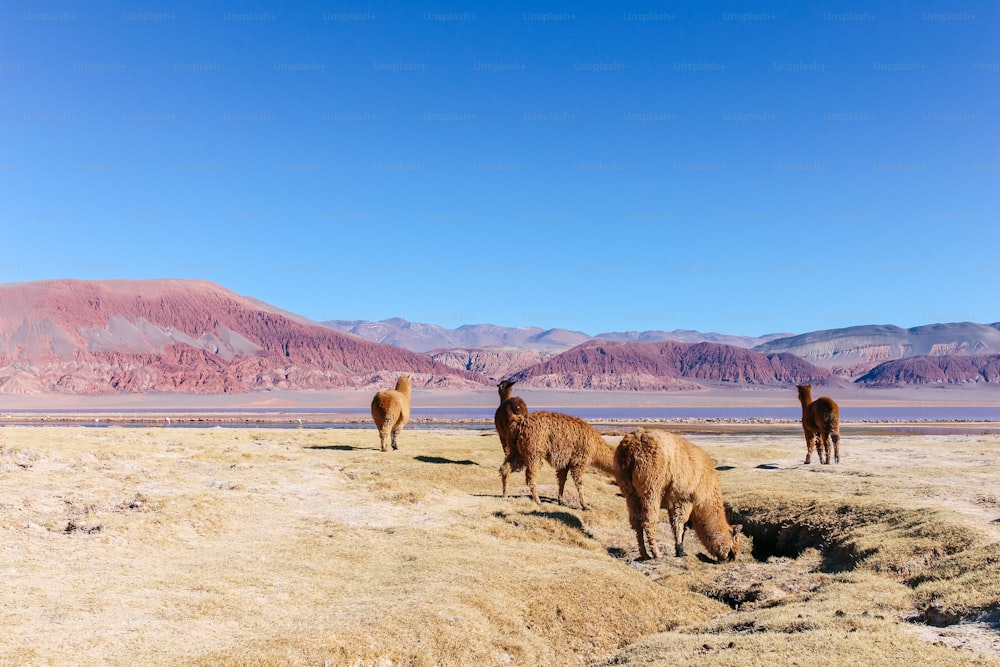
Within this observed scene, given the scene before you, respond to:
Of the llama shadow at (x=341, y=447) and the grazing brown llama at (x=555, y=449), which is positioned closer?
the grazing brown llama at (x=555, y=449)

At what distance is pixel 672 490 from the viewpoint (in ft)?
43.1

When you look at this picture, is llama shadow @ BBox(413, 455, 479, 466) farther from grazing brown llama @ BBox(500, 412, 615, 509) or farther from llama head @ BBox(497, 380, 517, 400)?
grazing brown llama @ BBox(500, 412, 615, 509)

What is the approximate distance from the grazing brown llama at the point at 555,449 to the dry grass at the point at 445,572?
80 cm

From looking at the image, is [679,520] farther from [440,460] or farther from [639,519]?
[440,460]

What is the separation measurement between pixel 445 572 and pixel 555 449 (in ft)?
20.7

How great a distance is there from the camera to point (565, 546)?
1395 cm

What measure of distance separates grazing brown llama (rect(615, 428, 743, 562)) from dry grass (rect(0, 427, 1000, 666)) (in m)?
0.50

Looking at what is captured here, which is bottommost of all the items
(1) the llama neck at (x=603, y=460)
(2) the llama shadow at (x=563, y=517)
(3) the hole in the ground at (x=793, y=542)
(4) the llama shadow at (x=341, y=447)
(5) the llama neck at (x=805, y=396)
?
(3) the hole in the ground at (x=793, y=542)

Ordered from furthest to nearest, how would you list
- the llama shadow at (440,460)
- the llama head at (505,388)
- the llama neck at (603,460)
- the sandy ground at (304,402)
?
the sandy ground at (304,402) < the llama shadow at (440,460) < the llama head at (505,388) < the llama neck at (603,460)

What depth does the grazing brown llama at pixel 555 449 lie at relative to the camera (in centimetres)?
1659

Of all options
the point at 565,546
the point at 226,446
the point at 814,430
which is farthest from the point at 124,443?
the point at 814,430

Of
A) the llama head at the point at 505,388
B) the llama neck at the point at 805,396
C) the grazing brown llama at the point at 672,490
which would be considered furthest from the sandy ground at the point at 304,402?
the grazing brown llama at the point at 672,490

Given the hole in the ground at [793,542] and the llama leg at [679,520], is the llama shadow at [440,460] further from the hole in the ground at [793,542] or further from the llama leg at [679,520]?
the llama leg at [679,520]

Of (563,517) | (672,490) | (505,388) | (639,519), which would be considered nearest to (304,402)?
(505,388)
